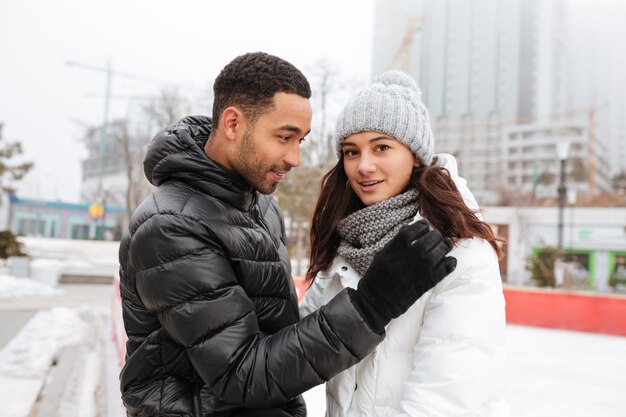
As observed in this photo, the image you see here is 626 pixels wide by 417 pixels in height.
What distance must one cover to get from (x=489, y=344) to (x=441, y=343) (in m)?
0.13

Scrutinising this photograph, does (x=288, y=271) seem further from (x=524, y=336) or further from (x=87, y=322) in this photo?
(x=87, y=322)

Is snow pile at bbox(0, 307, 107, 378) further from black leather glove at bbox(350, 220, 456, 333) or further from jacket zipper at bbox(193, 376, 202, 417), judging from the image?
black leather glove at bbox(350, 220, 456, 333)

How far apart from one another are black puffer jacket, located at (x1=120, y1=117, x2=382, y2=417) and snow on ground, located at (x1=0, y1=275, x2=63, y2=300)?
12048 mm

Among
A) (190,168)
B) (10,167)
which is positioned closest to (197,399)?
(190,168)

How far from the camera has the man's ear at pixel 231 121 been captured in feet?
4.81

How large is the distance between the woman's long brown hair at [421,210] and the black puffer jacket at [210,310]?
36 centimetres

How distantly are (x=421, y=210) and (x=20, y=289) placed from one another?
42.8ft

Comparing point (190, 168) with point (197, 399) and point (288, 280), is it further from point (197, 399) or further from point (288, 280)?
point (197, 399)

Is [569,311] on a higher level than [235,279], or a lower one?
lower

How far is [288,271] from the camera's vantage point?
1589 millimetres

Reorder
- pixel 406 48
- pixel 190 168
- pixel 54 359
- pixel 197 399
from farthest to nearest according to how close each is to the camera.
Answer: pixel 406 48, pixel 54 359, pixel 190 168, pixel 197 399

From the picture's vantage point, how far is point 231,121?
4.86 feet

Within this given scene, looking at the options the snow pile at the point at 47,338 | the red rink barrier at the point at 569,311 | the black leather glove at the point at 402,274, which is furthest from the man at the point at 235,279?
the red rink barrier at the point at 569,311

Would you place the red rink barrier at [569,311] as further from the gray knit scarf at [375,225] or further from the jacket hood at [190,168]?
the jacket hood at [190,168]
